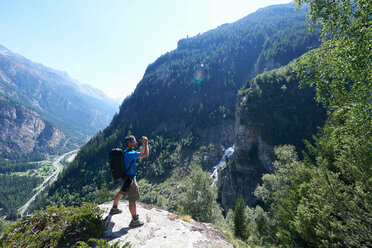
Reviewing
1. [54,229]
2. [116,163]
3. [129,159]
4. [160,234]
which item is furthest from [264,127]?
[54,229]

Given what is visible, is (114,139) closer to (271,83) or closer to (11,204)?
(11,204)

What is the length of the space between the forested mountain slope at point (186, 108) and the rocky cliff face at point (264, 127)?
30.1 meters

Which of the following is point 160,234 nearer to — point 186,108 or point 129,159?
point 129,159

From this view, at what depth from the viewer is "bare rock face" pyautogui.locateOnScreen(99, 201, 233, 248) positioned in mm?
5770

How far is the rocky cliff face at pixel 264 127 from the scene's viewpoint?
1698 inches

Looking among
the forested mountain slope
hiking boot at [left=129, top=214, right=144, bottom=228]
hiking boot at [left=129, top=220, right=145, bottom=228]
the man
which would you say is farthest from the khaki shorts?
the forested mountain slope

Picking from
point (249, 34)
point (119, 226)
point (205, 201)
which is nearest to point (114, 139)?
point (205, 201)

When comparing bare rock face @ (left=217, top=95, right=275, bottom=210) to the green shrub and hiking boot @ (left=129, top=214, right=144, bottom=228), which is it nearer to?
hiking boot @ (left=129, top=214, right=144, bottom=228)

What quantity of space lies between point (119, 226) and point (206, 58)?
174 m

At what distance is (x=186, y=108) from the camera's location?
128 meters

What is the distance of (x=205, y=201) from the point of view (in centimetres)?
2178

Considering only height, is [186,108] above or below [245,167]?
above

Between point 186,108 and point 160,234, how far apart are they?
123m

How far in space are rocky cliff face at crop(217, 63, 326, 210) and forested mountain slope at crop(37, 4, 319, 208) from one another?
30.1 metres
